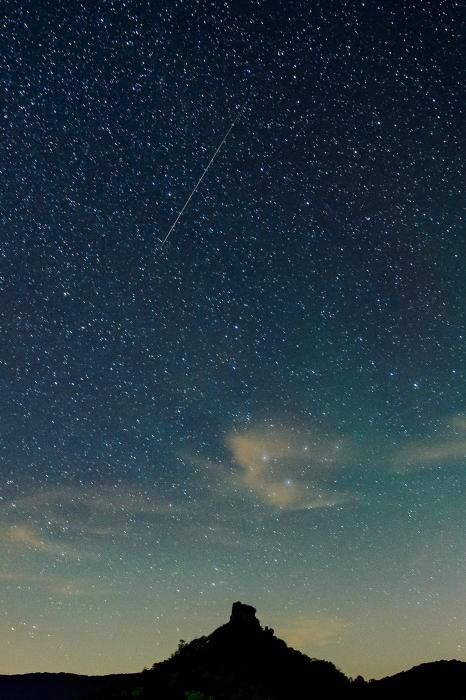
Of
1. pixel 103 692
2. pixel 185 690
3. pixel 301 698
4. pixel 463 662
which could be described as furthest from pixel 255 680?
pixel 463 662

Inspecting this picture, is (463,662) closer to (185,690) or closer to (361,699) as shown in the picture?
(361,699)

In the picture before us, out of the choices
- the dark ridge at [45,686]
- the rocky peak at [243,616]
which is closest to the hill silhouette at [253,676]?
the rocky peak at [243,616]

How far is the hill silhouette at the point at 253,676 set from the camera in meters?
28.0

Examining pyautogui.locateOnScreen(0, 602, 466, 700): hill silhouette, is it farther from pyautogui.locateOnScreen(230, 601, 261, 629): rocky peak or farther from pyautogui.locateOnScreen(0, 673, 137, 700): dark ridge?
pyautogui.locateOnScreen(0, 673, 137, 700): dark ridge

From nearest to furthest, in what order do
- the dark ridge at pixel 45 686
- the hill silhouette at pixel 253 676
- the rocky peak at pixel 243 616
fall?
the hill silhouette at pixel 253 676, the rocky peak at pixel 243 616, the dark ridge at pixel 45 686

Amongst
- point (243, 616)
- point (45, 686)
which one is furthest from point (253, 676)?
point (45, 686)

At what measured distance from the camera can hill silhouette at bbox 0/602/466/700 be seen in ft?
91.8

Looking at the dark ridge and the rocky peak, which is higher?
the rocky peak

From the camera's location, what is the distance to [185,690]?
26.9 m

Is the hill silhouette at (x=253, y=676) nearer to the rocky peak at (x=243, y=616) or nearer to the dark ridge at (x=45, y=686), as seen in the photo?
the rocky peak at (x=243, y=616)

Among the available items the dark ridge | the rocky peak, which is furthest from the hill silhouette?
the dark ridge

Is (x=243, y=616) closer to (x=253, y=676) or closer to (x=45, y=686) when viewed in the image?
(x=253, y=676)

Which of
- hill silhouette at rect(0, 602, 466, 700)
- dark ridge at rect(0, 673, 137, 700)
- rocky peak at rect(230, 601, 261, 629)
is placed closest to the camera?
hill silhouette at rect(0, 602, 466, 700)

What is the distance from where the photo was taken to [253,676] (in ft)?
99.2
